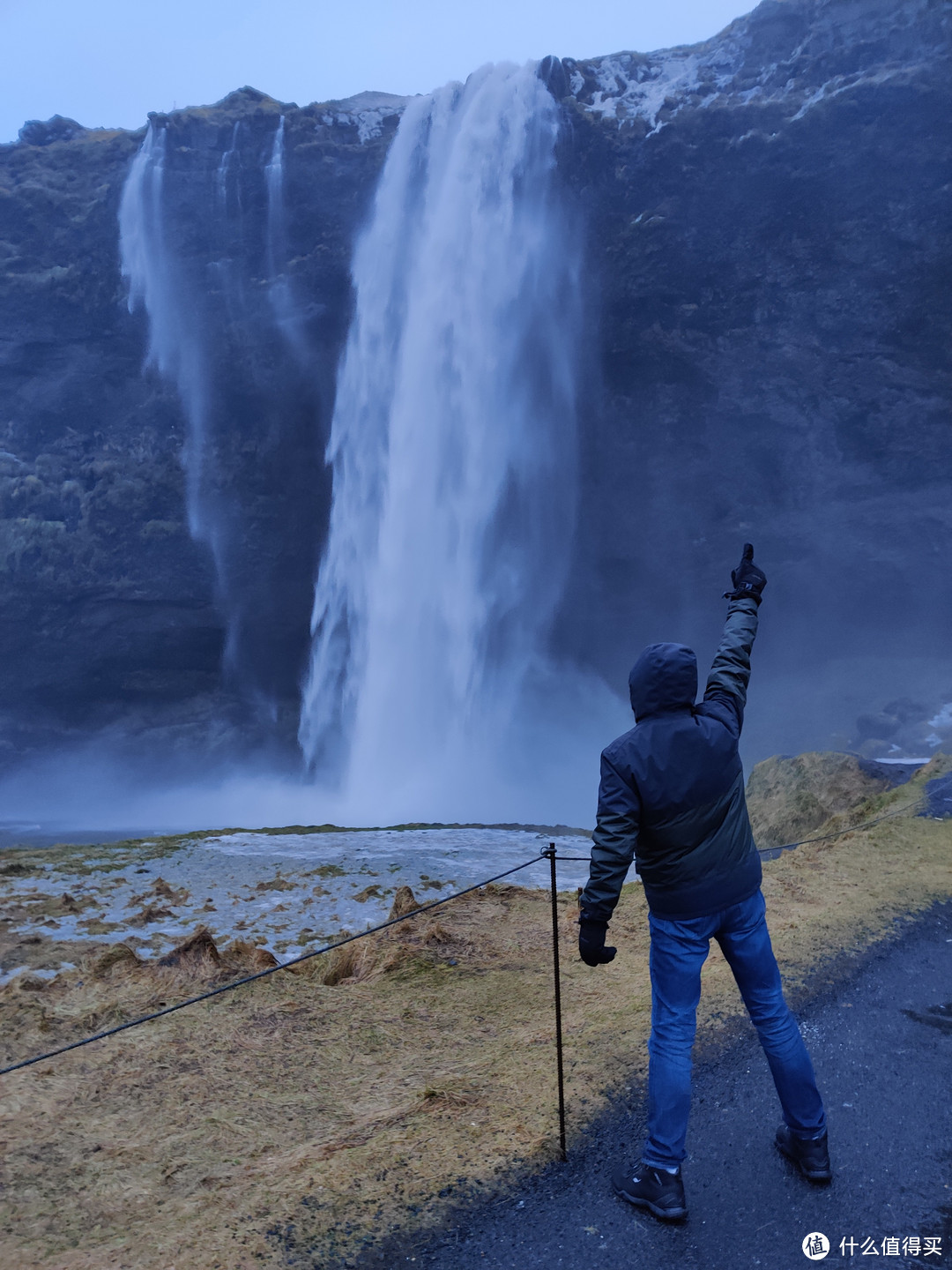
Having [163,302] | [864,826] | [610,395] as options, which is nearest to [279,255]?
[163,302]

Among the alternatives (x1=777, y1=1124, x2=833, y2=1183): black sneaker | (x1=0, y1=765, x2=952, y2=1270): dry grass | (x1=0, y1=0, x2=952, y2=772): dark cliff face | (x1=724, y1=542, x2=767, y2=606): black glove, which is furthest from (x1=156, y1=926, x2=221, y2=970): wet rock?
(x1=0, y1=0, x2=952, y2=772): dark cliff face

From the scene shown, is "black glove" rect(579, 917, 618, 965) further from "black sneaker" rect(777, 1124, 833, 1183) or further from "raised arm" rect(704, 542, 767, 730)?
"black sneaker" rect(777, 1124, 833, 1183)

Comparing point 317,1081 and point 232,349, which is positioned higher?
point 232,349

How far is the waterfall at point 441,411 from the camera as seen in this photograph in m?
28.0

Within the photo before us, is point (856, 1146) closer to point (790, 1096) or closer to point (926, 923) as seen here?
point (790, 1096)

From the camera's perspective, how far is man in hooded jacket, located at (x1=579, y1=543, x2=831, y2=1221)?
9.07 ft

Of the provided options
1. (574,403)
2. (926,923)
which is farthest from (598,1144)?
(574,403)

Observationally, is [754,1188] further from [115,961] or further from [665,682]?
[115,961]

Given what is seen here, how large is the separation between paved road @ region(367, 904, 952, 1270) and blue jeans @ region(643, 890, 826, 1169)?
0.78 feet

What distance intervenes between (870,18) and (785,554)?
18.1m

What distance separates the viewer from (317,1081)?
14.5ft

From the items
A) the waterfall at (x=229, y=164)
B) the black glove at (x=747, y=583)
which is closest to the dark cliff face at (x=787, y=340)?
the waterfall at (x=229, y=164)

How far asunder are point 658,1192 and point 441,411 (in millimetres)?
27694

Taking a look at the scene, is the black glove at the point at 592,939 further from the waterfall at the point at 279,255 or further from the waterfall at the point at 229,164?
the waterfall at the point at 229,164
